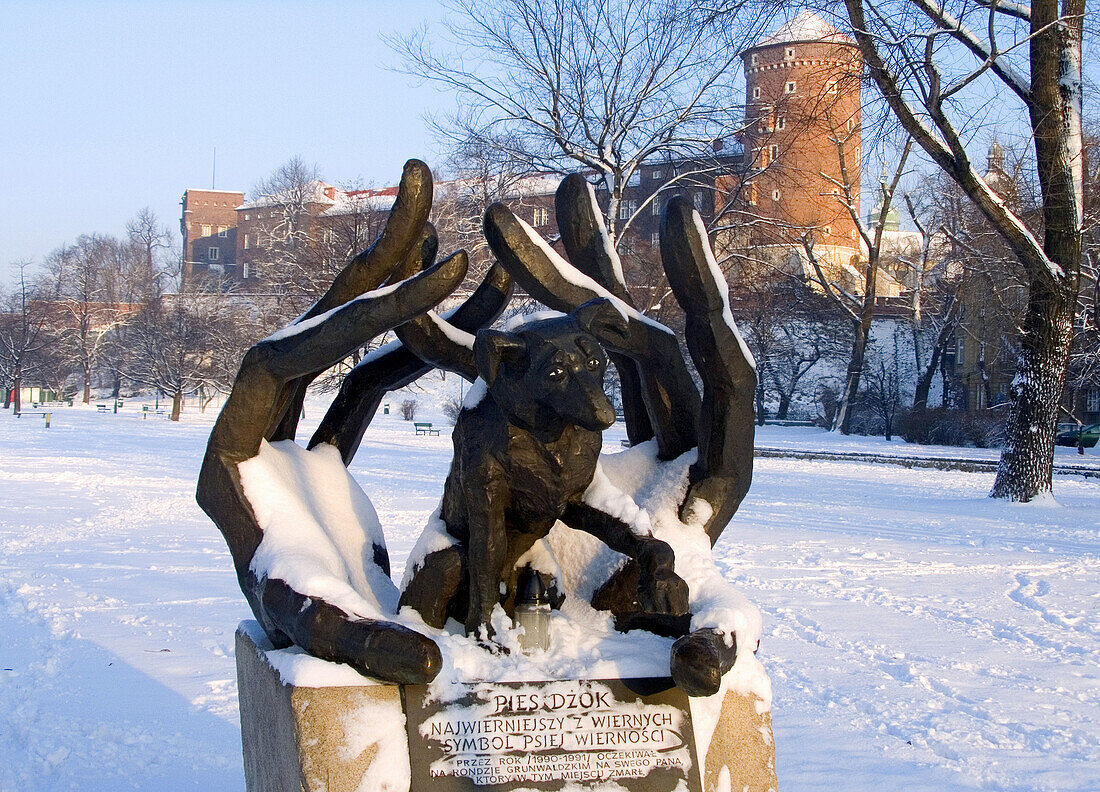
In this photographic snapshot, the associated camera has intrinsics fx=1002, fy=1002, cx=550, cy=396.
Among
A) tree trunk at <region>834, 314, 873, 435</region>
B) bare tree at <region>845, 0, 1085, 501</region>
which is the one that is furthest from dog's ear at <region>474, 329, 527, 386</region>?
tree trunk at <region>834, 314, 873, 435</region>

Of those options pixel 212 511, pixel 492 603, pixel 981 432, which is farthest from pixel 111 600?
pixel 981 432

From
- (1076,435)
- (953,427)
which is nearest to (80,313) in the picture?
(953,427)

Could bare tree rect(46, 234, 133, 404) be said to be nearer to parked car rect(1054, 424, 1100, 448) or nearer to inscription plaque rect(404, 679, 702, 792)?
parked car rect(1054, 424, 1100, 448)

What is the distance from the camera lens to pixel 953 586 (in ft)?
27.1

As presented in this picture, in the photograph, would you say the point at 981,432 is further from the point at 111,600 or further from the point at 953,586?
the point at 111,600

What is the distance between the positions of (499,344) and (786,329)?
42.2m

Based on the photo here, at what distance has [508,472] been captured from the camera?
3084 mm

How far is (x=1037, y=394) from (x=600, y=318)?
11.9m

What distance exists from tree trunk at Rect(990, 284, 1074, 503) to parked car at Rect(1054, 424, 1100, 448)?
17.6 meters

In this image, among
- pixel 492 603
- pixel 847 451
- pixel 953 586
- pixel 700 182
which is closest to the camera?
pixel 492 603

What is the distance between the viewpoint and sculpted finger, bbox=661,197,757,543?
11.8ft

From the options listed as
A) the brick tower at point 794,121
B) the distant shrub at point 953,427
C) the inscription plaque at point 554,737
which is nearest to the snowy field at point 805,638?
the inscription plaque at point 554,737

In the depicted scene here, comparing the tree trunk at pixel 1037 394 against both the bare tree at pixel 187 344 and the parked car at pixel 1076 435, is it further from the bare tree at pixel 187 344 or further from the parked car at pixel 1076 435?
the bare tree at pixel 187 344

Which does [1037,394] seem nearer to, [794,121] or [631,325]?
[794,121]
